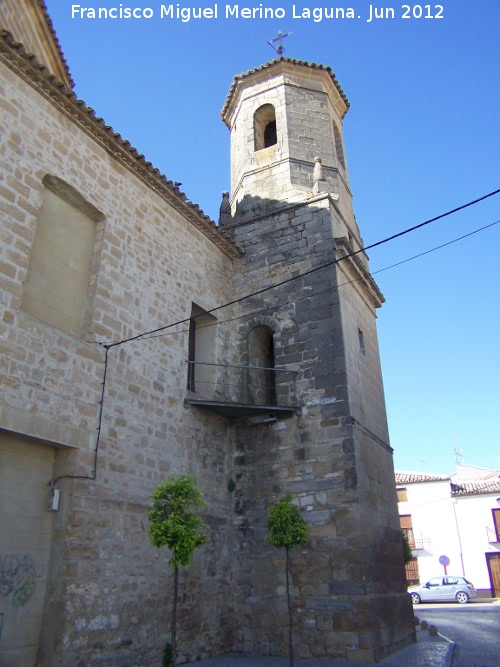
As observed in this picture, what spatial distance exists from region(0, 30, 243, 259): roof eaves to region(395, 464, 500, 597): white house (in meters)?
23.9

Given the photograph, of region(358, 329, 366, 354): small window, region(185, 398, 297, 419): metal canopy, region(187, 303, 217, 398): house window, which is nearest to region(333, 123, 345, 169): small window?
region(358, 329, 366, 354): small window

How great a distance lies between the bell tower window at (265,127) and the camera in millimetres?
14133

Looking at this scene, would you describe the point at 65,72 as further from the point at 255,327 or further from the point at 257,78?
the point at 255,327

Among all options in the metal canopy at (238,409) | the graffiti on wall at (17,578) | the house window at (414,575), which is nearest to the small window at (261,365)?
the metal canopy at (238,409)

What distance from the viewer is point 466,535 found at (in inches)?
1145

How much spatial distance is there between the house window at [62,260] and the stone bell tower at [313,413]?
279 centimetres

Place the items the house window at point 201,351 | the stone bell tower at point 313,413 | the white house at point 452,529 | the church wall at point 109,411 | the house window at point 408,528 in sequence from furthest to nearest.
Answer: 1. the house window at point 408,528
2. the white house at point 452,529
3. the house window at point 201,351
4. the stone bell tower at point 313,413
5. the church wall at point 109,411

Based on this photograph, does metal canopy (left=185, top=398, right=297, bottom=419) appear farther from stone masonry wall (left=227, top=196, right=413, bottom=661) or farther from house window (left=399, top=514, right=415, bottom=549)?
house window (left=399, top=514, right=415, bottom=549)

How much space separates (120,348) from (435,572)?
2722 centimetres

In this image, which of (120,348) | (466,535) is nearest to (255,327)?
(120,348)

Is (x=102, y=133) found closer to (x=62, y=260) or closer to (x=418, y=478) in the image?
(x=62, y=260)

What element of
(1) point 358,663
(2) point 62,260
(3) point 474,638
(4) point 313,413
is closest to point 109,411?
(2) point 62,260

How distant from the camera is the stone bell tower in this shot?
8555 mm

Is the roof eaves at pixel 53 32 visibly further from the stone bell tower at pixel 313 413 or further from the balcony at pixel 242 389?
the balcony at pixel 242 389
